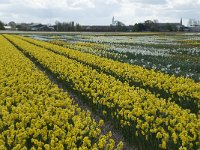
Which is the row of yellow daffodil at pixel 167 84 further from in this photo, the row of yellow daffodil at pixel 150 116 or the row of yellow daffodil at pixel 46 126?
the row of yellow daffodil at pixel 46 126

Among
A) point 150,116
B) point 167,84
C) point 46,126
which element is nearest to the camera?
point 46,126

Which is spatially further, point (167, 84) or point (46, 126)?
point (167, 84)

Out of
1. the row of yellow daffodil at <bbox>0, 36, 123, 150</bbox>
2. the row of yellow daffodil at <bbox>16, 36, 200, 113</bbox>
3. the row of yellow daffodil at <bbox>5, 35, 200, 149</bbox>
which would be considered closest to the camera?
the row of yellow daffodil at <bbox>0, 36, 123, 150</bbox>

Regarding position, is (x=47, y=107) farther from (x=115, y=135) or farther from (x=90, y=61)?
(x=90, y=61)

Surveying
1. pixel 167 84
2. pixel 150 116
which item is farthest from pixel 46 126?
pixel 167 84

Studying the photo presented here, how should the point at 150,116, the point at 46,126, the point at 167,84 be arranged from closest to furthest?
the point at 46,126 → the point at 150,116 → the point at 167,84

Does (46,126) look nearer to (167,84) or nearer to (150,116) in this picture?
(150,116)

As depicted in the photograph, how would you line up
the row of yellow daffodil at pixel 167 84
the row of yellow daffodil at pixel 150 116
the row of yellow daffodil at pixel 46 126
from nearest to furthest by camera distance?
the row of yellow daffodil at pixel 46 126
the row of yellow daffodil at pixel 150 116
the row of yellow daffodil at pixel 167 84

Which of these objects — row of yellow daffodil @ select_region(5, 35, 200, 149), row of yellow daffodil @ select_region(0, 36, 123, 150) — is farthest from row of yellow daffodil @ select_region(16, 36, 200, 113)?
row of yellow daffodil @ select_region(0, 36, 123, 150)

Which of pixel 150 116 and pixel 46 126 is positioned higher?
pixel 46 126

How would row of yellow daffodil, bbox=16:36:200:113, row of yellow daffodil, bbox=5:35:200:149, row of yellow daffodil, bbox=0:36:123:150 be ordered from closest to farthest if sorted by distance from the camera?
row of yellow daffodil, bbox=0:36:123:150
row of yellow daffodil, bbox=5:35:200:149
row of yellow daffodil, bbox=16:36:200:113

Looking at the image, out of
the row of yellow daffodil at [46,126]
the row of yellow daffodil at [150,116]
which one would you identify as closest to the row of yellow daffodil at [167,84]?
the row of yellow daffodil at [150,116]

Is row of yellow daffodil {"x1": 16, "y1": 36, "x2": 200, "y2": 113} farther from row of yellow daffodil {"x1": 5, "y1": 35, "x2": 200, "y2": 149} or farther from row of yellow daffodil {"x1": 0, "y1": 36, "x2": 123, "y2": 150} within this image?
row of yellow daffodil {"x1": 0, "y1": 36, "x2": 123, "y2": 150}

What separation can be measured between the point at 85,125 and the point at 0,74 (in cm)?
704
